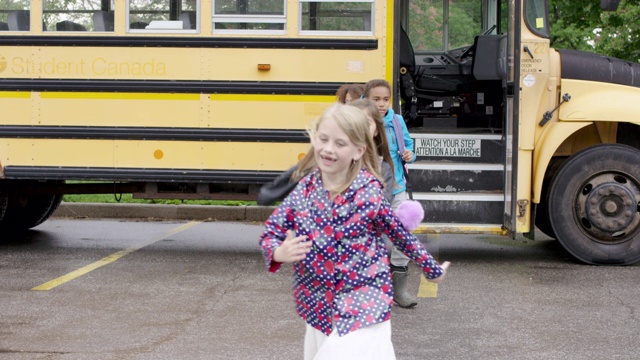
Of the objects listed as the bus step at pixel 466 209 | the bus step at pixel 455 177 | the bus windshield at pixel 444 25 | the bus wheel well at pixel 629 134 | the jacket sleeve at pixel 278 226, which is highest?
the bus windshield at pixel 444 25

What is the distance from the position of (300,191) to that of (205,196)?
4.90 metres

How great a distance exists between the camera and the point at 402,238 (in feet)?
11.3

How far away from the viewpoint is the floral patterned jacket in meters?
3.35

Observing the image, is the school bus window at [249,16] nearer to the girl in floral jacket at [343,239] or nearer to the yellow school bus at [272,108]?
the yellow school bus at [272,108]

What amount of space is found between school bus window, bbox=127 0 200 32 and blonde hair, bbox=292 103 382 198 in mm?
4758

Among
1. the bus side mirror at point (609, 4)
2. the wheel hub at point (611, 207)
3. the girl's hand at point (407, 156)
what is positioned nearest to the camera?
the girl's hand at point (407, 156)

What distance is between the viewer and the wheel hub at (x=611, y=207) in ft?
25.7

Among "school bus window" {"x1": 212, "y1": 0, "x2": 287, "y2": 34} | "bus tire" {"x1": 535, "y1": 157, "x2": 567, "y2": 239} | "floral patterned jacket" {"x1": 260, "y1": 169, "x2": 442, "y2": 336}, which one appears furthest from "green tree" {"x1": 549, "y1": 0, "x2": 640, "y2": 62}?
"floral patterned jacket" {"x1": 260, "y1": 169, "x2": 442, "y2": 336}

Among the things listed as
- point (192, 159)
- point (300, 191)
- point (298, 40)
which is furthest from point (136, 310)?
point (300, 191)

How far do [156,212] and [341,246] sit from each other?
833 cm

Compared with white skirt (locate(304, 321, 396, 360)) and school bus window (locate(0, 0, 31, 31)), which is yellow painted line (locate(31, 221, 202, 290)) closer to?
school bus window (locate(0, 0, 31, 31))

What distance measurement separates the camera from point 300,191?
3.41m

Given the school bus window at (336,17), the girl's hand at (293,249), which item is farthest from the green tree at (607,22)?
the girl's hand at (293,249)

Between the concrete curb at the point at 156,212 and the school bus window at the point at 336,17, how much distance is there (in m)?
3.75
